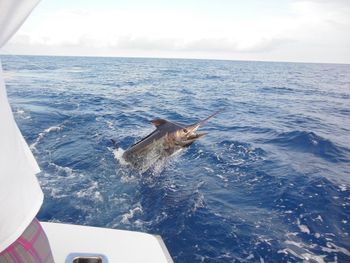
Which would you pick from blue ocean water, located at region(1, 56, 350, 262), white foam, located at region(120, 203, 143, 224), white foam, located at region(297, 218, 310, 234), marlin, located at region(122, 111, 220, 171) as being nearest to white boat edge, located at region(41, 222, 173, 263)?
blue ocean water, located at region(1, 56, 350, 262)

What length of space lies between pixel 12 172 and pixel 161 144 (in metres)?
5.98

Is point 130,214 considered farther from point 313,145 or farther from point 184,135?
point 313,145

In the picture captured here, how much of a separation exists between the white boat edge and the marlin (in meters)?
4.11

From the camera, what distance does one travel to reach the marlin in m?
6.98

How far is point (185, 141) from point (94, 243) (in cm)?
441

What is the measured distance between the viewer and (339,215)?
19.5 feet

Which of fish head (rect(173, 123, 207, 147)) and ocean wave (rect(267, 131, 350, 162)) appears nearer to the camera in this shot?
fish head (rect(173, 123, 207, 147))

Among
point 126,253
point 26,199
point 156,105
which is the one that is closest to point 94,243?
point 126,253

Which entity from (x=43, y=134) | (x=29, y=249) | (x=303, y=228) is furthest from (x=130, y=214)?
(x=43, y=134)

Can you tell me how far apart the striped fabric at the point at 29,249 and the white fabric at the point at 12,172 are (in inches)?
6.0

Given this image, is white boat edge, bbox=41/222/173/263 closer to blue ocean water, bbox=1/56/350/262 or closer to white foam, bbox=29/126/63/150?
blue ocean water, bbox=1/56/350/262

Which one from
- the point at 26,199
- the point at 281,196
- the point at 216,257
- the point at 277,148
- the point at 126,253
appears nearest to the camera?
the point at 26,199

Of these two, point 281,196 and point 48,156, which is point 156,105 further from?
point 281,196

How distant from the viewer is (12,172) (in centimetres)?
128
